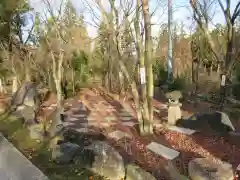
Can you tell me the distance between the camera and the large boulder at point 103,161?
3.71 metres

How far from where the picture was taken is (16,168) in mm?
3803

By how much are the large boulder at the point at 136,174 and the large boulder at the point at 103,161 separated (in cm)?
8

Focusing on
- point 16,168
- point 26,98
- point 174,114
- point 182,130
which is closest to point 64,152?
point 16,168

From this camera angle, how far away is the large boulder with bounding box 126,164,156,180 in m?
3.60

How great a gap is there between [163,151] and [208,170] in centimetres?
97

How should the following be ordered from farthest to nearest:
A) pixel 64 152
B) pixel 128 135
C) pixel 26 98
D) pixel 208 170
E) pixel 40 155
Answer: pixel 26 98 → pixel 128 135 → pixel 40 155 → pixel 64 152 → pixel 208 170

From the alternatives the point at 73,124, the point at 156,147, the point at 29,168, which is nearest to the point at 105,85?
the point at 73,124

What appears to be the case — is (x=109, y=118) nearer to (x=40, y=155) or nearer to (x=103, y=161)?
(x=40, y=155)

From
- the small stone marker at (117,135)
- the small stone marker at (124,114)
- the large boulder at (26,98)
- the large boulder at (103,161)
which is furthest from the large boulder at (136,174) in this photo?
the large boulder at (26,98)

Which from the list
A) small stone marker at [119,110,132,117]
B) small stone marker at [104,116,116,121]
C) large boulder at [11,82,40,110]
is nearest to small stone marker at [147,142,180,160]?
small stone marker at [104,116,116,121]

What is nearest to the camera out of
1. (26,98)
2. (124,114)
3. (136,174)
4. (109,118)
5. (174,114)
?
(136,174)

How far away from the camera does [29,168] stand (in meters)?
3.70

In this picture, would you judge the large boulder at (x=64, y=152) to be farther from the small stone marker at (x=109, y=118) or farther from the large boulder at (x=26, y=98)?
the large boulder at (x=26, y=98)

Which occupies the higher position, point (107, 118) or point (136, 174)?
point (107, 118)
